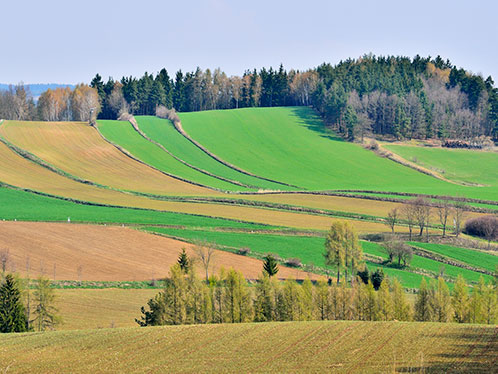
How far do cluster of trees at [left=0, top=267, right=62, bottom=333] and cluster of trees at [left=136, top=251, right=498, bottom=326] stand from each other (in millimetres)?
6766

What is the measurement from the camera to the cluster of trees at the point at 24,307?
154ft

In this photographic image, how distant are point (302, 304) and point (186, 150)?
325 ft

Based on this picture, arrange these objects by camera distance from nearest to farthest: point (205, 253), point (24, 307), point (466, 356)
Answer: point (466, 356)
point (24, 307)
point (205, 253)

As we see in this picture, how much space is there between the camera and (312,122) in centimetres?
17862

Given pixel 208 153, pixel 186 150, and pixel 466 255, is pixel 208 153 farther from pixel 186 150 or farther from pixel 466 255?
pixel 466 255

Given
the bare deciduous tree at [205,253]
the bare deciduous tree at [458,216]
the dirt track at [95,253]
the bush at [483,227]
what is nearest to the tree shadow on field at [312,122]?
the bare deciduous tree at [458,216]

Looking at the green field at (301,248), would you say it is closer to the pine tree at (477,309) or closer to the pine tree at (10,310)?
the pine tree at (477,309)

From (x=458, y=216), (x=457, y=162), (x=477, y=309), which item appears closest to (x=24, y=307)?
(x=477, y=309)

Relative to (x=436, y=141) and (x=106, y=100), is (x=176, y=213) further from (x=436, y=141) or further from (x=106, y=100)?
(x=106, y=100)

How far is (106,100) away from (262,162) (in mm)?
75088

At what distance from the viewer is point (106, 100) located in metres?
199

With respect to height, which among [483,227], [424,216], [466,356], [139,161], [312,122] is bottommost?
[483,227]

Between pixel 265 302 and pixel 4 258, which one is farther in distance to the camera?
pixel 4 258

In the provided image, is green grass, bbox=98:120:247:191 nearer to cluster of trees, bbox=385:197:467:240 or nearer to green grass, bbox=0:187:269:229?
green grass, bbox=0:187:269:229
